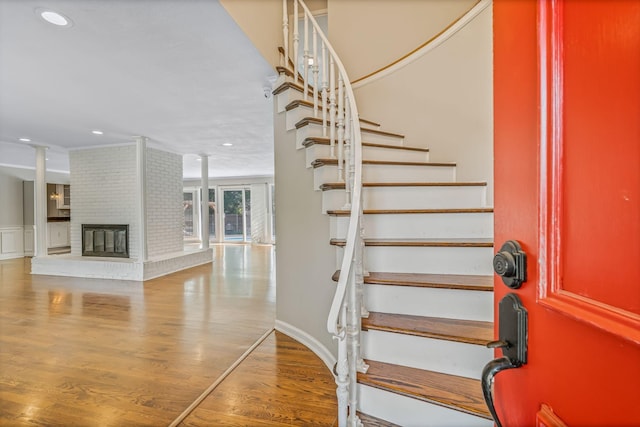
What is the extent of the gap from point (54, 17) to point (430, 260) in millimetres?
2712

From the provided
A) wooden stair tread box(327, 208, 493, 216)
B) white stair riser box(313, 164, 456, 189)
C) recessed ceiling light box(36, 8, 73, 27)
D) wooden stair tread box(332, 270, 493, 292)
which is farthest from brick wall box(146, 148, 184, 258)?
wooden stair tread box(332, 270, 493, 292)

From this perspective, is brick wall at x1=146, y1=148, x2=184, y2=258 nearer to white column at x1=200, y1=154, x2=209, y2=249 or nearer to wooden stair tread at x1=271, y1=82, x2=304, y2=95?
white column at x1=200, y1=154, x2=209, y2=249

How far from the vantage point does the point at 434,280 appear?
167 cm

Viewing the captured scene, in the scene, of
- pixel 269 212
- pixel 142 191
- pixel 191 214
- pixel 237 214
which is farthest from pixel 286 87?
pixel 191 214

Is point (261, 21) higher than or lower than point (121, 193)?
higher

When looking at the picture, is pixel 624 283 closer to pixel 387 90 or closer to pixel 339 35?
pixel 387 90

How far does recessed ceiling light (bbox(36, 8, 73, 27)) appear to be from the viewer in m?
1.84

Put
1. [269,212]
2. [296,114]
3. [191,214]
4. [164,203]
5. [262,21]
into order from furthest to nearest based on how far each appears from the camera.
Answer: [191,214], [269,212], [164,203], [296,114], [262,21]

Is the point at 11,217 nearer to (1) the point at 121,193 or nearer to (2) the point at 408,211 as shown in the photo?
(1) the point at 121,193

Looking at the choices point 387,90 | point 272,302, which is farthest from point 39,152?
point 387,90

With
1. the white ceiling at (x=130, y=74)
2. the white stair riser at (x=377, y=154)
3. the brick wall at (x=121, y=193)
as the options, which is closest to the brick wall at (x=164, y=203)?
the brick wall at (x=121, y=193)

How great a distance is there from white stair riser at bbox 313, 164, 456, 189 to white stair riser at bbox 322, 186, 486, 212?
0.16 metres

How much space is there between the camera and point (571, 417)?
0.47m

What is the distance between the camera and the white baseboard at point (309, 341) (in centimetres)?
208
